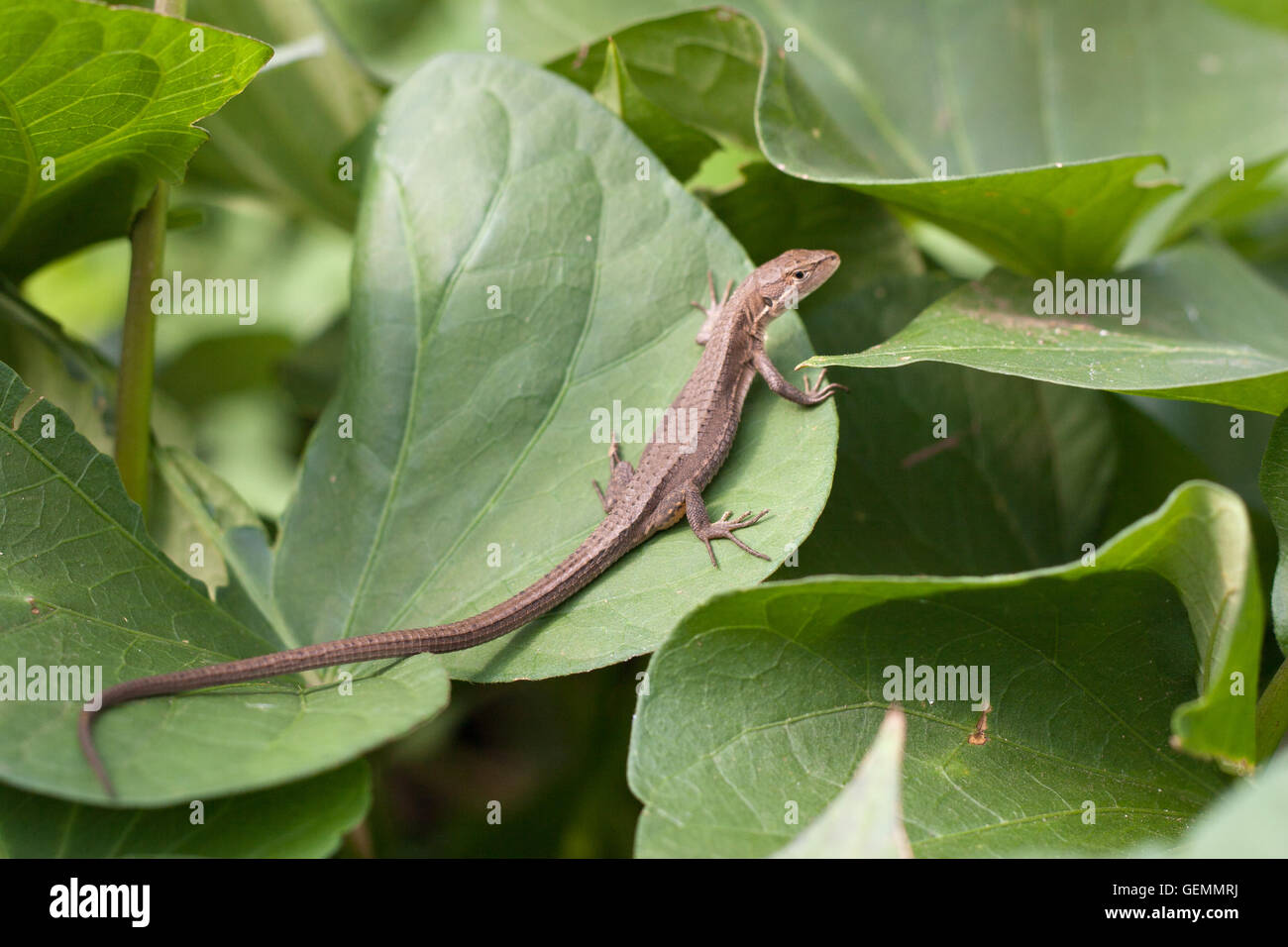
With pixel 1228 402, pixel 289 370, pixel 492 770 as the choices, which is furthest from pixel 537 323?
pixel 492 770

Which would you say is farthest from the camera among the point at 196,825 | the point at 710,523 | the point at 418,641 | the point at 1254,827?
the point at 710,523

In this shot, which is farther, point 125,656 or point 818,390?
point 818,390

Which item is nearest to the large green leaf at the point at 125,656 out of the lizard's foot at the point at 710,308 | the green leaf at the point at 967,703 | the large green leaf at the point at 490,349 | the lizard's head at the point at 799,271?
the large green leaf at the point at 490,349

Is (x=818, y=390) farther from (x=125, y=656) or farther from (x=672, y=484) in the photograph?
(x=125, y=656)

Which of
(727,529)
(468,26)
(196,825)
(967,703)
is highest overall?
(468,26)

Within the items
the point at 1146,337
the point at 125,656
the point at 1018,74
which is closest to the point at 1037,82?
the point at 1018,74

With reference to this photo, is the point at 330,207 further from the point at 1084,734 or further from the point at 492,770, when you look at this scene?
the point at 1084,734

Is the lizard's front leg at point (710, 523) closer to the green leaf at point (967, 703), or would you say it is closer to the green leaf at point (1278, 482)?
the green leaf at point (967, 703)

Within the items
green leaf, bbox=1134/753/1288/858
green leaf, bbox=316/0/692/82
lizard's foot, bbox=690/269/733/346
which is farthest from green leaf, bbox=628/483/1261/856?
green leaf, bbox=316/0/692/82
